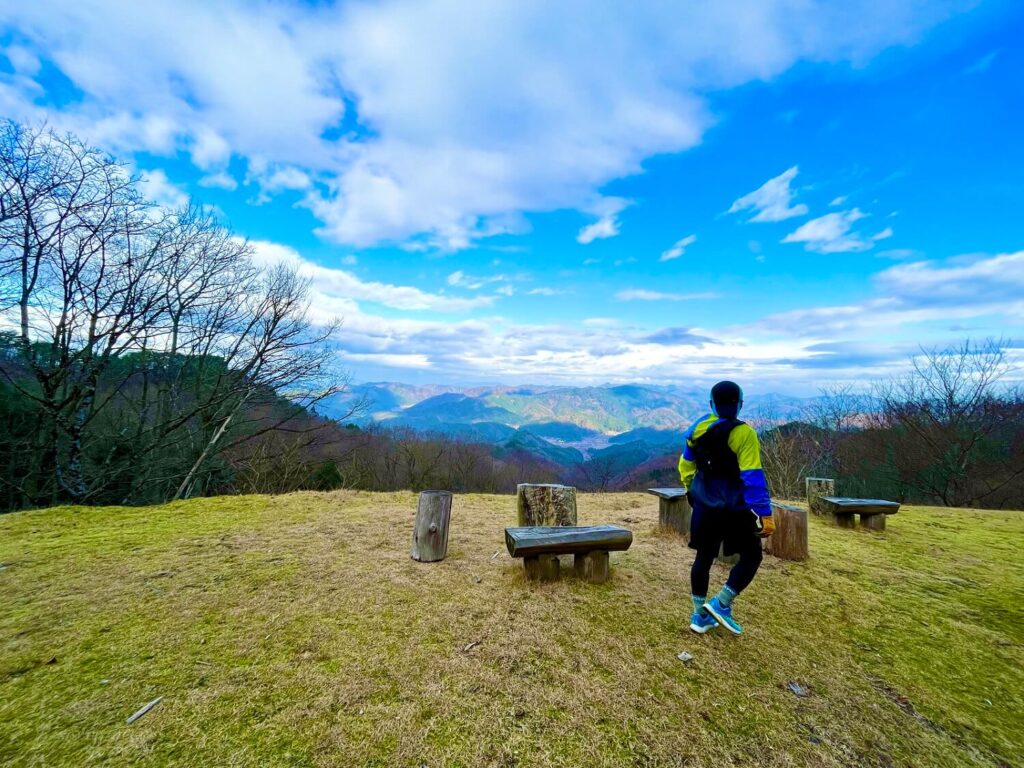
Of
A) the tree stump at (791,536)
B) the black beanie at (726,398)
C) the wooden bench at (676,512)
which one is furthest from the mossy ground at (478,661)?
the black beanie at (726,398)

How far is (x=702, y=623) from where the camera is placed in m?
3.25

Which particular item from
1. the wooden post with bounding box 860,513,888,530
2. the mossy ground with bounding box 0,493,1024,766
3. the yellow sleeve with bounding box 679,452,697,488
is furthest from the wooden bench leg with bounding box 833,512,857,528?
the yellow sleeve with bounding box 679,452,697,488

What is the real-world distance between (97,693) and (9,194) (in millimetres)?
10292

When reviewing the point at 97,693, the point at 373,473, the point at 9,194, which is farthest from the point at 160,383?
the point at 373,473

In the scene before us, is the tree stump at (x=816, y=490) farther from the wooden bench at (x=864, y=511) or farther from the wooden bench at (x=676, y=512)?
the wooden bench at (x=676, y=512)

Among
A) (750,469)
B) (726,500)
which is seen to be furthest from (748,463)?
(726,500)

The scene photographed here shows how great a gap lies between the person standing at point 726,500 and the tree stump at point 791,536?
8.21ft

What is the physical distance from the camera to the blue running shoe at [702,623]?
3.24 m

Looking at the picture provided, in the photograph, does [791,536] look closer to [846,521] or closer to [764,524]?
[764,524]

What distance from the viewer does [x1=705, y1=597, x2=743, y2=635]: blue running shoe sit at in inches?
125

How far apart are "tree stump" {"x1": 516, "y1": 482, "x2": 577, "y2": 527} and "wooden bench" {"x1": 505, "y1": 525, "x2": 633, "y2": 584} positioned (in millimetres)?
1106

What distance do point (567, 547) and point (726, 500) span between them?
63.5 inches

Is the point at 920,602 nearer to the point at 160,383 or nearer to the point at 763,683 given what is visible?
the point at 763,683

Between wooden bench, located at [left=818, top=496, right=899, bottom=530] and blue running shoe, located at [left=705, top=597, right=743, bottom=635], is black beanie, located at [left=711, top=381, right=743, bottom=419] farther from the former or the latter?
wooden bench, located at [left=818, top=496, right=899, bottom=530]
